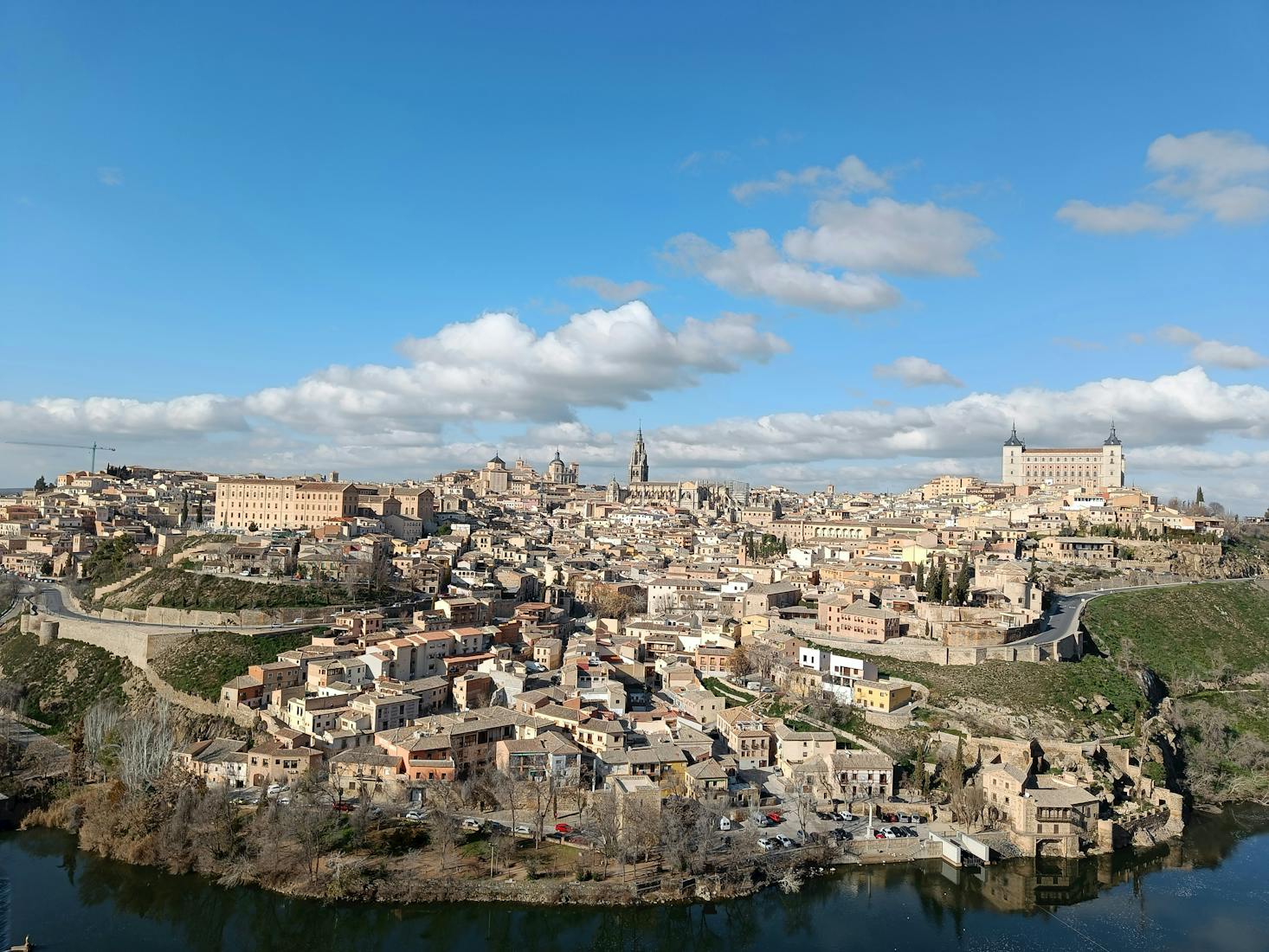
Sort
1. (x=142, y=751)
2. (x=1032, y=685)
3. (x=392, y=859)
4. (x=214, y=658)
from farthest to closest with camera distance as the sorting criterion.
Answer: (x=214, y=658), (x=1032, y=685), (x=142, y=751), (x=392, y=859)

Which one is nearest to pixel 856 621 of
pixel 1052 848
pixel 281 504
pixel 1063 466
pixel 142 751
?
pixel 1052 848

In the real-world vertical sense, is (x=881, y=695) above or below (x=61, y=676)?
above

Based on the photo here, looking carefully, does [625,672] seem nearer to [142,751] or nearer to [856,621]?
[856,621]

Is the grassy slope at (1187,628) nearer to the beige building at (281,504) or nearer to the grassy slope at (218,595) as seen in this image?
the grassy slope at (218,595)

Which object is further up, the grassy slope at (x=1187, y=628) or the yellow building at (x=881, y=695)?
the grassy slope at (x=1187, y=628)

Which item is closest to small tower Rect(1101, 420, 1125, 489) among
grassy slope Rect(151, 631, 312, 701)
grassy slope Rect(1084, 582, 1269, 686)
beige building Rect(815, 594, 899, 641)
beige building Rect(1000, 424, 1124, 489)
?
beige building Rect(1000, 424, 1124, 489)

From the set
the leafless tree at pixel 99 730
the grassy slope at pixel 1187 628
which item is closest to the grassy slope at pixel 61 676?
the leafless tree at pixel 99 730
